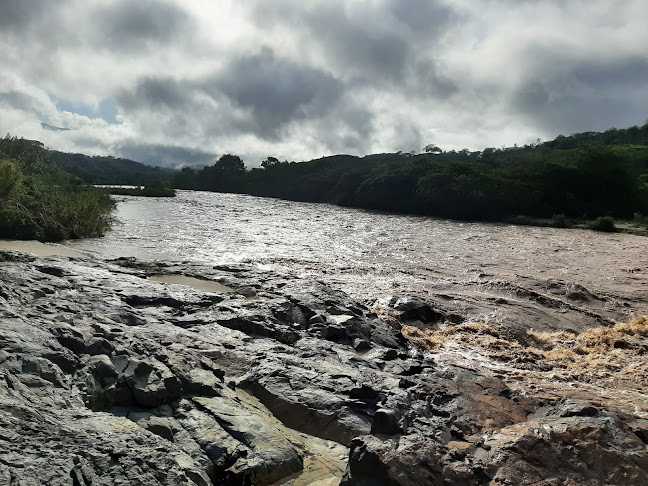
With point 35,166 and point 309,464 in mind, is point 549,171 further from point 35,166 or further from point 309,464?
point 309,464

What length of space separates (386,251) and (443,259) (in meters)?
2.89

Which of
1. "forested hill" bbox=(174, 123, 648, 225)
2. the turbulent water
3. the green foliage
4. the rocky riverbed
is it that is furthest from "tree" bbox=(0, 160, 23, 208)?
"forested hill" bbox=(174, 123, 648, 225)

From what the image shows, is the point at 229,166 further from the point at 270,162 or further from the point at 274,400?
the point at 274,400

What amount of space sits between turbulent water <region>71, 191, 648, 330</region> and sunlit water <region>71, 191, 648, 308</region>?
0.04 meters

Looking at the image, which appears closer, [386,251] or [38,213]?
[38,213]

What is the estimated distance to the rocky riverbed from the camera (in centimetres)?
382

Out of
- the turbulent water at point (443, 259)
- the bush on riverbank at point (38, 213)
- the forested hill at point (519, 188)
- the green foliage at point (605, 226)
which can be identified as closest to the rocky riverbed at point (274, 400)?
the turbulent water at point (443, 259)

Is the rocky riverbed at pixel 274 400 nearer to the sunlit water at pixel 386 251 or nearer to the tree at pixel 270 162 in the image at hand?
the sunlit water at pixel 386 251

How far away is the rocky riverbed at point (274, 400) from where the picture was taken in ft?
12.5

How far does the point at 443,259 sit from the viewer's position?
21.6 m

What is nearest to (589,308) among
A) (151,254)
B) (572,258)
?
(572,258)

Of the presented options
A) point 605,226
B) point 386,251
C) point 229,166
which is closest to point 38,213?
point 386,251

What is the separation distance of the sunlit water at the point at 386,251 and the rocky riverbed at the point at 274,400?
18.0 feet

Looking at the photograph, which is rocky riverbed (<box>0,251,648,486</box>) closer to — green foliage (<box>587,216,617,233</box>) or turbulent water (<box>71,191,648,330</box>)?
turbulent water (<box>71,191,648,330</box>)
